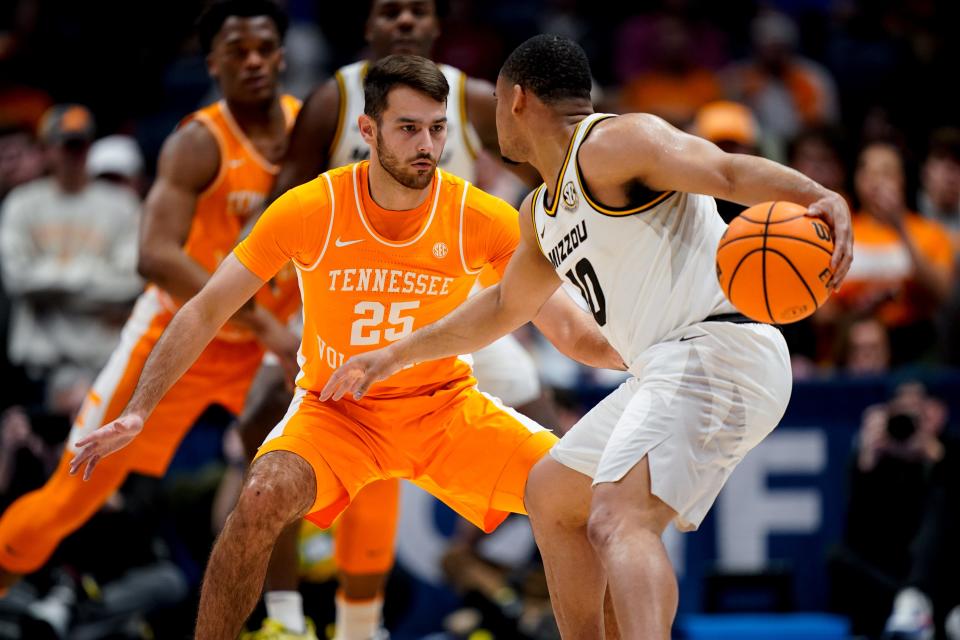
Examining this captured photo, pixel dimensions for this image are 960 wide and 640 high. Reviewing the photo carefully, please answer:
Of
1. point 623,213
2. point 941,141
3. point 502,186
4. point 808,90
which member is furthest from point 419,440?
point 808,90

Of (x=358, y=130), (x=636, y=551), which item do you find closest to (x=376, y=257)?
(x=358, y=130)

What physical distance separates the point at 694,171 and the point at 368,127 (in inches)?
62.7

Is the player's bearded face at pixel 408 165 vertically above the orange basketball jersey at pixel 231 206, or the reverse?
the player's bearded face at pixel 408 165

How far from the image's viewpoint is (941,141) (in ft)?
35.7

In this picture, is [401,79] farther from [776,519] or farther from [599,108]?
[599,108]

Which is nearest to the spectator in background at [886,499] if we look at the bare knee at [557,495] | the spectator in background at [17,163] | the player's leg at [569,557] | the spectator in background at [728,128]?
the spectator in background at [728,128]

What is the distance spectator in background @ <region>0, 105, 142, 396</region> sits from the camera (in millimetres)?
10945

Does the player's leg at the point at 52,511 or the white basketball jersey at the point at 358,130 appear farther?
the player's leg at the point at 52,511

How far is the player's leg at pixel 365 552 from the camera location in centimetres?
684

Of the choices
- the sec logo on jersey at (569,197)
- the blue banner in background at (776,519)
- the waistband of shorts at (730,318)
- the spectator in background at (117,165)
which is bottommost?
the blue banner in background at (776,519)

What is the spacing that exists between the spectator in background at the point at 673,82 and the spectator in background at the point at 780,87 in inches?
9.8

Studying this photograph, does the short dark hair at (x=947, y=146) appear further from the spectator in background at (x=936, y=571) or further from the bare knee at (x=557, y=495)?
the bare knee at (x=557, y=495)

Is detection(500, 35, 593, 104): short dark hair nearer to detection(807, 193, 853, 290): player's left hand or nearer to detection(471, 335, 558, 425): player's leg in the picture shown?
detection(807, 193, 853, 290): player's left hand

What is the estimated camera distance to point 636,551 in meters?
4.72
